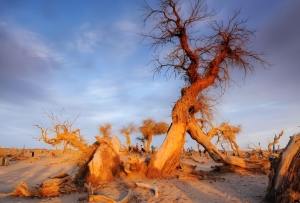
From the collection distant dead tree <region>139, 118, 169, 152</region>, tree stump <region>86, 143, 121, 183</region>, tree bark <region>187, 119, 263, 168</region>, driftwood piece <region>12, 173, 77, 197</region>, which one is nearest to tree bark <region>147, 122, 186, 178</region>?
tree bark <region>187, 119, 263, 168</region>

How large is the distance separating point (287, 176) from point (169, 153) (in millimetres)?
5603

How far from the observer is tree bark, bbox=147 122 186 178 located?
39.5 feet

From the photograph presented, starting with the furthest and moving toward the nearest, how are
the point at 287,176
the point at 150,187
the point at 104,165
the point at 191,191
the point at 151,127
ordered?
the point at 151,127 < the point at 104,165 < the point at 150,187 < the point at 191,191 < the point at 287,176

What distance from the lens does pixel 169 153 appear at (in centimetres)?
1216

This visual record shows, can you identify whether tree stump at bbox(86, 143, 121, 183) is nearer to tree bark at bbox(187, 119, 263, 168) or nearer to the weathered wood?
the weathered wood

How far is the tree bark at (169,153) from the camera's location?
12042mm

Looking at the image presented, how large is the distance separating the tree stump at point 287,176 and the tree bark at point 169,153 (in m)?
4.82

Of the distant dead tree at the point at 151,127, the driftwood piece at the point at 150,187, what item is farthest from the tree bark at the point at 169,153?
the distant dead tree at the point at 151,127

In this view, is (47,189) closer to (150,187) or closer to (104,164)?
(104,164)

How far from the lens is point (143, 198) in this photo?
8758mm

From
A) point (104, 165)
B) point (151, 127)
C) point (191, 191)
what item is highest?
point (151, 127)

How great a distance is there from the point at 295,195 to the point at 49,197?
25.5ft

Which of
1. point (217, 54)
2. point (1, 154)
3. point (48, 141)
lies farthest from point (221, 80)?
point (1, 154)

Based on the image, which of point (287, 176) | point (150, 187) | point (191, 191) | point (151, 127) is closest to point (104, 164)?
point (150, 187)
